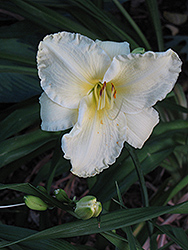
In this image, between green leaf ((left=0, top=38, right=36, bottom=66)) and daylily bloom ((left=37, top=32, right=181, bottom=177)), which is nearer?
daylily bloom ((left=37, top=32, right=181, bottom=177))

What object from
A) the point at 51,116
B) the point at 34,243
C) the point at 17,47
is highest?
the point at 51,116

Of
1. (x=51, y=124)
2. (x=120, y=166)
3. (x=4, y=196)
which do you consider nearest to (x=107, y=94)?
(x=51, y=124)

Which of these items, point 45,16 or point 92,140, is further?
point 45,16

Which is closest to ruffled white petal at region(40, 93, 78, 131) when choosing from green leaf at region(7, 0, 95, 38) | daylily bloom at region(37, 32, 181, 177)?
daylily bloom at region(37, 32, 181, 177)

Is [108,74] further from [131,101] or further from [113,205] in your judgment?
[113,205]

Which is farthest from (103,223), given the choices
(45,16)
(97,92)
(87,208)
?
(45,16)

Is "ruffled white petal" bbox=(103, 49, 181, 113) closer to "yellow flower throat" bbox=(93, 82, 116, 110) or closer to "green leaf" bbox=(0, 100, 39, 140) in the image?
"yellow flower throat" bbox=(93, 82, 116, 110)

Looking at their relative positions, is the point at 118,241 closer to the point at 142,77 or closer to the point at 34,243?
the point at 34,243
